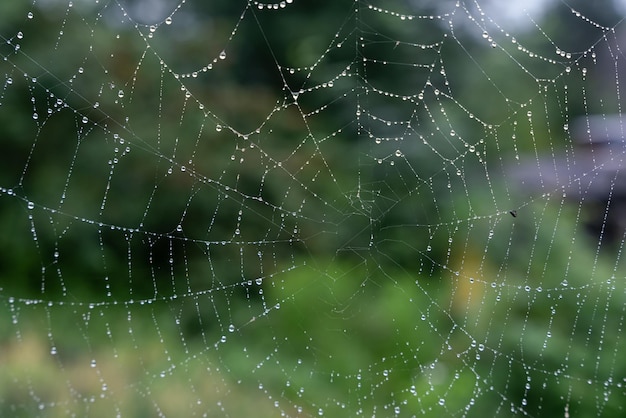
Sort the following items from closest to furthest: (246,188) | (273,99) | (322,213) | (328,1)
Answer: (322,213), (246,188), (273,99), (328,1)

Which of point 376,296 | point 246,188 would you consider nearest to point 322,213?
point 376,296

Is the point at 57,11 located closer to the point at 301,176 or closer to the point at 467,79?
the point at 301,176

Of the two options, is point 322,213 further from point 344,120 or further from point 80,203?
point 80,203

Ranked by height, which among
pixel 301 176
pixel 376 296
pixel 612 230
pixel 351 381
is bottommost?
pixel 351 381

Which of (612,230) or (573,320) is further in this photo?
(612,230)

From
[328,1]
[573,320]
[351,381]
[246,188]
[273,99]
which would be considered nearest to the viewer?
[351,381]

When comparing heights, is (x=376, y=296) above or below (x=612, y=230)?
below
